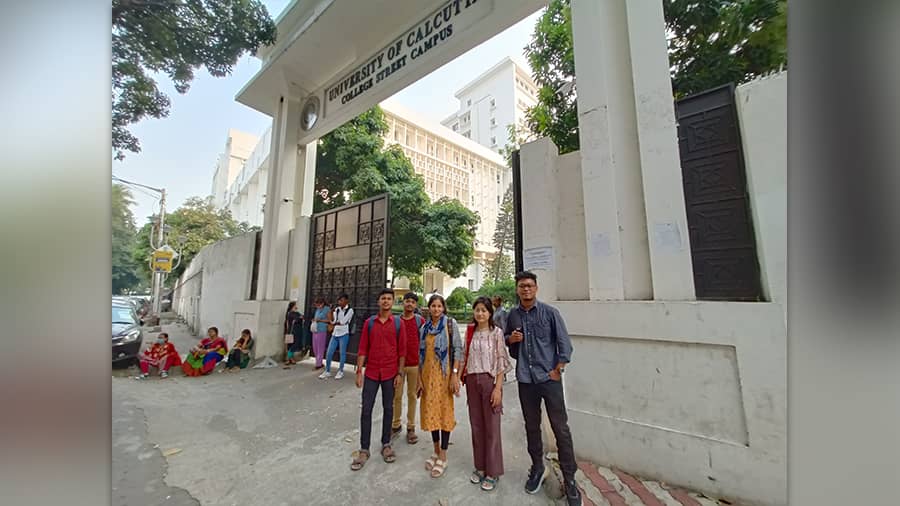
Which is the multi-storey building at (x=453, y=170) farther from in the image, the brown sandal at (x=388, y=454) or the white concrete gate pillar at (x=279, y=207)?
the brown sandal at (x=388, y=454)

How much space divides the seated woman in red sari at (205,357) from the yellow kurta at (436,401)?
5.18 meters

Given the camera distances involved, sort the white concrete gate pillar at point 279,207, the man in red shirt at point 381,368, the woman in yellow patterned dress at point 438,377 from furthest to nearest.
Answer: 1. the white concrete gate pillar at point 279,207
2. the man in red shirt at point 381,368
3. the woman in yellow patterned dress at point 438,377

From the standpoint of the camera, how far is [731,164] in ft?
8.20

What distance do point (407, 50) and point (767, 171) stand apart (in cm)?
478

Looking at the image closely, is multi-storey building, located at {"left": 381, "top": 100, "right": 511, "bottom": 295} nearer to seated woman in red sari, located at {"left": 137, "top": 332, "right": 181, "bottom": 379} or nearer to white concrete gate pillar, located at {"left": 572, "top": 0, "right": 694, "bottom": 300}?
seated woman in red sari, located at {"left": 137, "top": 332, "right": 181, "bottom": 379}

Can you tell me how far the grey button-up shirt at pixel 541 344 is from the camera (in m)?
2.32

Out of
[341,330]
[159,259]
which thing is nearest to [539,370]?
[159,259]

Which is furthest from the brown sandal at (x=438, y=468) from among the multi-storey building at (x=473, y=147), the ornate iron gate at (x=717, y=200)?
the multi-storey building at (x=473, y=147)

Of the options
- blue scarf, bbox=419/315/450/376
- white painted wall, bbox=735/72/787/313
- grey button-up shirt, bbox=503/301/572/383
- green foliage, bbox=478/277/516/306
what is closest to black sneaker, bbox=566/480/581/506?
grey button-up shirt, bbox=503/301/572/383

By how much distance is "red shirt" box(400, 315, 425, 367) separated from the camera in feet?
10.4

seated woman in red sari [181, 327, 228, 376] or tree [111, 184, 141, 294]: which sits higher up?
tree [111, 184, 141, 294]
